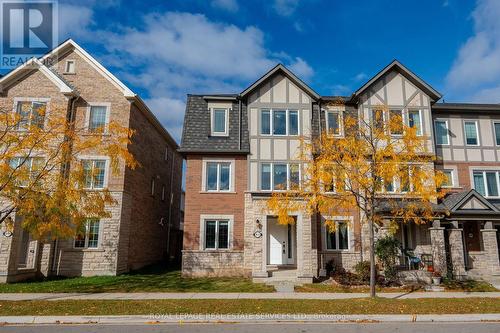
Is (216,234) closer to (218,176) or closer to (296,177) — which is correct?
(218,176)

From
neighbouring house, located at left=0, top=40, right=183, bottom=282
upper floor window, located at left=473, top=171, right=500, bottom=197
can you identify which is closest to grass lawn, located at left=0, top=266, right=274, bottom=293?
neighbouring house, located at left=0, top=40, right=183, bottom=282

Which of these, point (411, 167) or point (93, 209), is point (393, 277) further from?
point (93, 209)

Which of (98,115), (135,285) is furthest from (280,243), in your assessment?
(98,115)

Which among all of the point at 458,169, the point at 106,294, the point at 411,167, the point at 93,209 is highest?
the point at 458,169

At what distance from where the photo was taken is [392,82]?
2062 centimetres

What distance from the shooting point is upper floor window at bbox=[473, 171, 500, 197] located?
20.5 metres

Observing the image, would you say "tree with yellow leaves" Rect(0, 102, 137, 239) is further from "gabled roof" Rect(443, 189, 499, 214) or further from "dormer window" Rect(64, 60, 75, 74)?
"gabled roof" Rect(443, 189, 499, 214)

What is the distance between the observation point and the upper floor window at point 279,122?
2008cm

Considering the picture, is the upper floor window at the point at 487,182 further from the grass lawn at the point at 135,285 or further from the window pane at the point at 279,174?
the grass lawn at the point at 135,285

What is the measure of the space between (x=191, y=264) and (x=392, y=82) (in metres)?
15.4

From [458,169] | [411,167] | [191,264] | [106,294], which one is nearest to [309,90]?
[411,167]

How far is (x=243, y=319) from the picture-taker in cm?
981

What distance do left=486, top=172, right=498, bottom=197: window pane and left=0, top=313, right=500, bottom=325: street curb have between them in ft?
42.0

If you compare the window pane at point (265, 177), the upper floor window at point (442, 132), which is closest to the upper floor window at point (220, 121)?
the window pane at point (265, 177)
